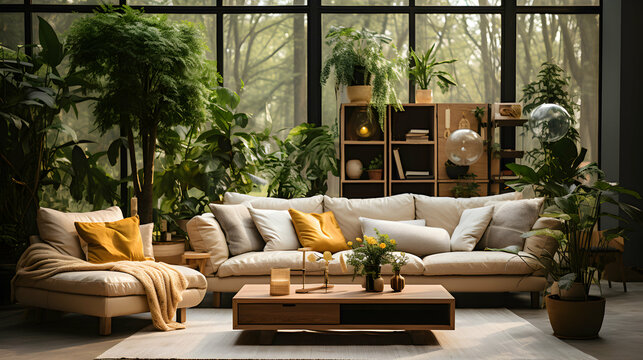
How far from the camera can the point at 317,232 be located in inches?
204

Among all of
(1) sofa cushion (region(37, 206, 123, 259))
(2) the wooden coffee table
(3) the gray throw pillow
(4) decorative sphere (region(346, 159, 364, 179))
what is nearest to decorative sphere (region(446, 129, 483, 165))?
(4) decorative sphere (region(346, 159, 364, 179))

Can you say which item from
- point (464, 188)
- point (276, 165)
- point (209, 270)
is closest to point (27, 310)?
point (209, 270)

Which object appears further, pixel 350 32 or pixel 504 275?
pixel 350 32

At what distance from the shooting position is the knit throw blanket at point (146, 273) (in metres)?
4.02

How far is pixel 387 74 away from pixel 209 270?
2.86m

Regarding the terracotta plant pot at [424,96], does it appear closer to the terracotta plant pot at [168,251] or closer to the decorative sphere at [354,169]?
the decorative sphere at [354,169]

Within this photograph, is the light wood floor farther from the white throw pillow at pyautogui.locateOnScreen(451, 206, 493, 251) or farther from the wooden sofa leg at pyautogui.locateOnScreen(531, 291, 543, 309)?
the white throw pillow at pyautogui.locateOnScreen(451, 206, 493, 251)

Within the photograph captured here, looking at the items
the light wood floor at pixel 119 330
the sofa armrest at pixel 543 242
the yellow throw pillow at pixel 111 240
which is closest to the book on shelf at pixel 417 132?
the sofa armrest at pixel 543 242

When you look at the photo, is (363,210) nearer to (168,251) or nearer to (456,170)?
(456,170)

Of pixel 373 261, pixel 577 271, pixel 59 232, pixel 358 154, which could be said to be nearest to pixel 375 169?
pixel 358 154

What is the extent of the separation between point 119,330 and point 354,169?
3222 mm

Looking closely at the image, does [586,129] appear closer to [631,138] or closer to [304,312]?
[631,138]

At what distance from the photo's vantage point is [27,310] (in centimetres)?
457

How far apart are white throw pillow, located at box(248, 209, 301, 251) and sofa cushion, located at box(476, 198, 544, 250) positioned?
164 centimetres
